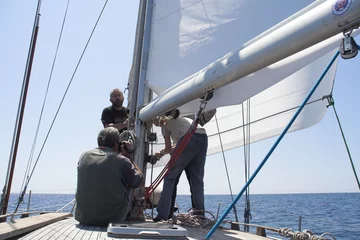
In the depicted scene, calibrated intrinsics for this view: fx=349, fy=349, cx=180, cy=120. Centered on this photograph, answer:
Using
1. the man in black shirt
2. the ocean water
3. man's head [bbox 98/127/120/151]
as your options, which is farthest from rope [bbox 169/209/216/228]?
the man in black shirt

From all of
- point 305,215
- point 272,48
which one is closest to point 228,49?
point 272,48

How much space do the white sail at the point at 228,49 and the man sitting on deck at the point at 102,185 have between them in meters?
0.93

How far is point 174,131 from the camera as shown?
379cm

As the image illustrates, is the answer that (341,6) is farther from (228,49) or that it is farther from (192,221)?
(192,221)

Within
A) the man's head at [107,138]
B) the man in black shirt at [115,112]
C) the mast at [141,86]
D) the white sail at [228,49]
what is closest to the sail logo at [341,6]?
the white sail at [228,49]

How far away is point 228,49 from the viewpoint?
9.71ft

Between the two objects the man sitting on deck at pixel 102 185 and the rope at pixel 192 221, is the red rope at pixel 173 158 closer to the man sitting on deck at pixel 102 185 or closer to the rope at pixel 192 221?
the rope at pixel 192 221

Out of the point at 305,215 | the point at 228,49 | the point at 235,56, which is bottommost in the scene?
the point at 235,56

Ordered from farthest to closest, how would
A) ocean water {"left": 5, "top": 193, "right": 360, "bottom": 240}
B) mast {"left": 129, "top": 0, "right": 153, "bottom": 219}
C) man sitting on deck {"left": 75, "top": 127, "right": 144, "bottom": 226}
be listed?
ocean water {"left": 5, "top": 193, "right": 360, "bottom": 240}
mast {"left": 129, "top": 0, "right": 153, "bottom": 219}
man sitting on deck {"left": 75, "top": 127, "right": 144, "bottom": 226}

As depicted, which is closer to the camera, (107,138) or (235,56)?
(235,56)

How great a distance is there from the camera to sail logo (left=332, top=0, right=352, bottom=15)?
1.65 meters

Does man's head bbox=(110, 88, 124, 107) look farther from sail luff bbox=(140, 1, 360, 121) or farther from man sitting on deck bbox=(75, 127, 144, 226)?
man sitting on deck bbox=(75, 127, 144, 226)

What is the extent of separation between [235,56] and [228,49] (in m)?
0.63

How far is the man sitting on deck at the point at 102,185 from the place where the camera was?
8.52 ft
